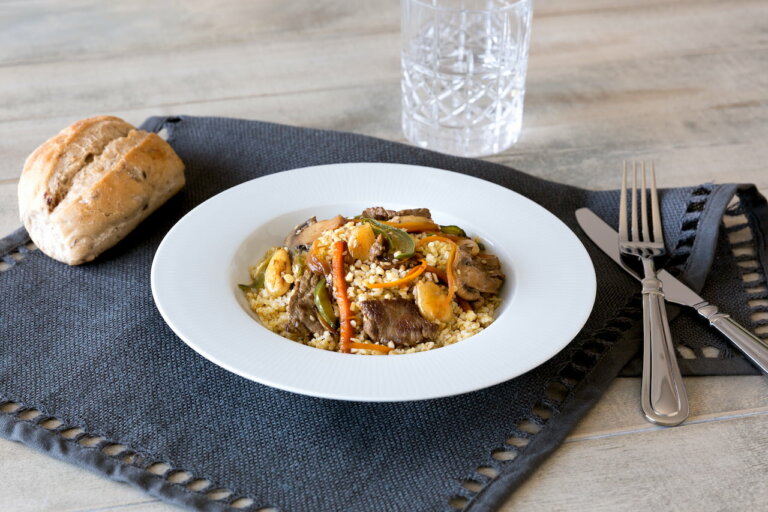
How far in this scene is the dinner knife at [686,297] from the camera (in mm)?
1748

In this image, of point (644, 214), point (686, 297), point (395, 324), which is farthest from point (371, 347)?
point (644, 214)

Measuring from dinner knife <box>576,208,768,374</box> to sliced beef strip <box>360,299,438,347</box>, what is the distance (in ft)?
1.94

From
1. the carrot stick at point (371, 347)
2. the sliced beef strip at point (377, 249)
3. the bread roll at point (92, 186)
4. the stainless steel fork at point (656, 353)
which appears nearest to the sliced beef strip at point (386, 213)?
the sliced beef strip at point (377, 249)

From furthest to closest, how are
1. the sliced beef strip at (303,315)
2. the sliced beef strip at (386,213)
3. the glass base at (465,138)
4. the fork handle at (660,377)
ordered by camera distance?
1. the glass base at (465,138)
2. the sliced beef strip at (386,213)
3. the sliced beef strip at (303,315)
4. the fork handle at (660,377)

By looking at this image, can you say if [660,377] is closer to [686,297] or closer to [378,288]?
[686,297]

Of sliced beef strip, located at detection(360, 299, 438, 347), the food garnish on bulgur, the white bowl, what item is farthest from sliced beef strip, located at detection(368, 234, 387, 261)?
the white bowl

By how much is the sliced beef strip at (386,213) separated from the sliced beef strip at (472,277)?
16 cm

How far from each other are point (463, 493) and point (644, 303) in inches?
25.4

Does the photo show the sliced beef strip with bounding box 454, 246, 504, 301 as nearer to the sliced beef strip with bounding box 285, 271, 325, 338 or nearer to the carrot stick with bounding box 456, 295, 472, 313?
the carrot stick with bounding box 456, 295, 472, 313

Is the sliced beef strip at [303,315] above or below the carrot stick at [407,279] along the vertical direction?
below

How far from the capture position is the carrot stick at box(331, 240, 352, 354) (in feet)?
5.67

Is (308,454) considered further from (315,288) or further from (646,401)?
(646,401)

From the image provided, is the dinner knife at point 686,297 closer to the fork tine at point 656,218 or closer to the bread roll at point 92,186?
the fork tine at point 656,218

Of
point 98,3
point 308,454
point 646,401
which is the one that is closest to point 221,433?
point 308,454
